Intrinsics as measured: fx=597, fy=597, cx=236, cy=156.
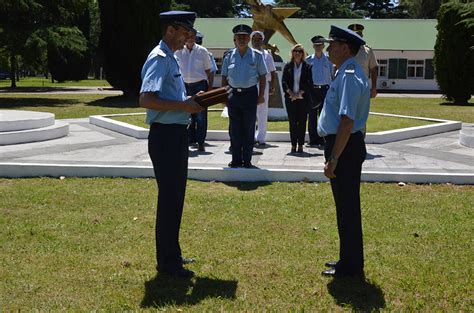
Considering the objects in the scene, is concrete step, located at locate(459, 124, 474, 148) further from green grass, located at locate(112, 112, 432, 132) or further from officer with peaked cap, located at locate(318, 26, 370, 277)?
officer with peaked cap, located at locate(318, 26, 370, 277)

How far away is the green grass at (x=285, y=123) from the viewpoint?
1240cm

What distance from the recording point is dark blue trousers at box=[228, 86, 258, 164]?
7.96 meters

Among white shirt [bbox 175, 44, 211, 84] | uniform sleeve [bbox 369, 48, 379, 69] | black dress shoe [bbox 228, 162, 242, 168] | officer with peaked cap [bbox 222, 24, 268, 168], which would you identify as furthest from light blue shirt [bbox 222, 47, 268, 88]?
uniform sleeve [bbox 369, 48, 379, 69]

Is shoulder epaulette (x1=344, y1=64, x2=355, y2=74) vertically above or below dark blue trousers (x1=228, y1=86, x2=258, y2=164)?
above

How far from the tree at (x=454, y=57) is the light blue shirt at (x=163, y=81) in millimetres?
21077

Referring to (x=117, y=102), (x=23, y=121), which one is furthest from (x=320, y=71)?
(x=117, y=102)

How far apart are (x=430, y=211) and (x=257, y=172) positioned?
7.59ft

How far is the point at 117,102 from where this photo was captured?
23844mm

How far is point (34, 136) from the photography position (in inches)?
436

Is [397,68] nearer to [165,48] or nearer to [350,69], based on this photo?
[350,69]

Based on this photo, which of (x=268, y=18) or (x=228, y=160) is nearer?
(x=228, y=160)

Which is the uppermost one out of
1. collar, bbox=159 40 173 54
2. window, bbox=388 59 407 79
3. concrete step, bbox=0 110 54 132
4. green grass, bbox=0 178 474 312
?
window, bbox=388 59 407 79

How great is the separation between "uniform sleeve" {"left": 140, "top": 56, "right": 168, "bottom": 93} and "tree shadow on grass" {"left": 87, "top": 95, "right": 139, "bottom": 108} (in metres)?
17.8

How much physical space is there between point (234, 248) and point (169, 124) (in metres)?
1.37
